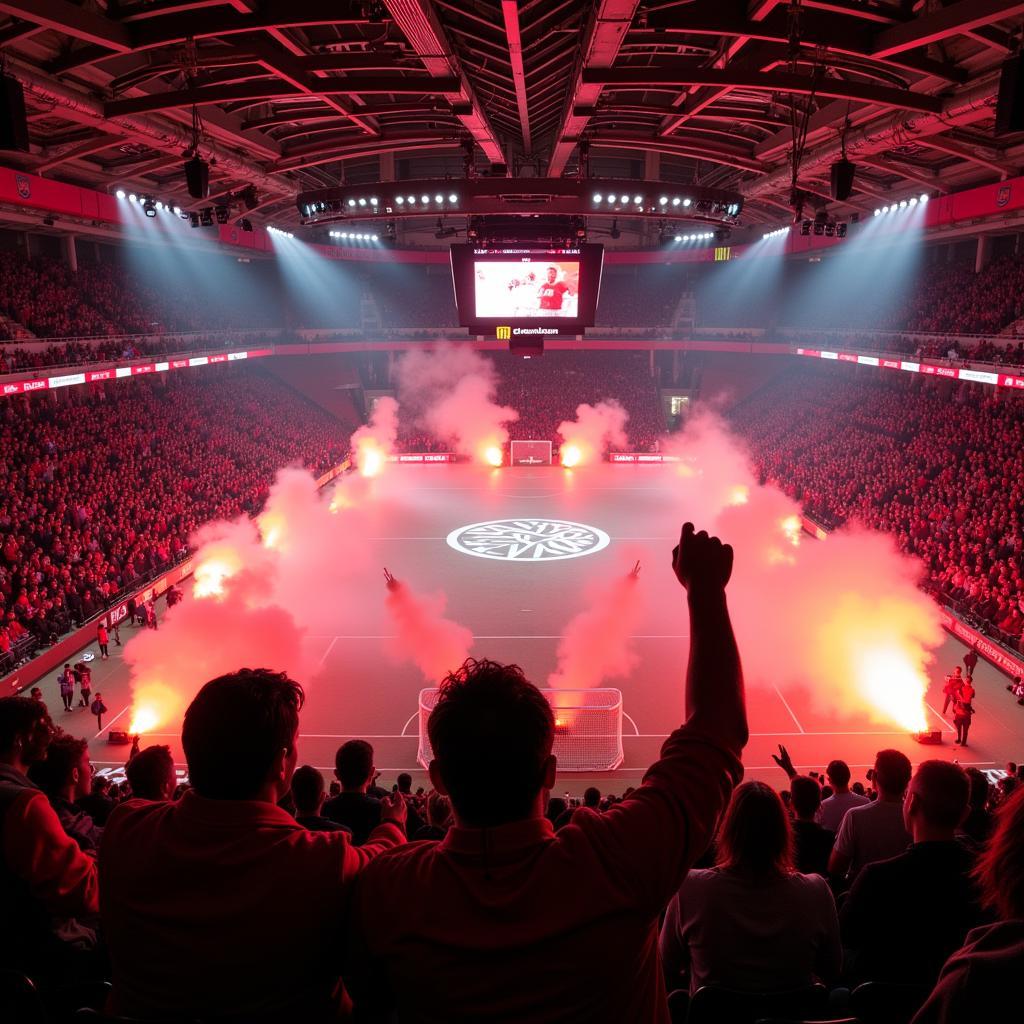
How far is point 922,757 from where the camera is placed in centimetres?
1409

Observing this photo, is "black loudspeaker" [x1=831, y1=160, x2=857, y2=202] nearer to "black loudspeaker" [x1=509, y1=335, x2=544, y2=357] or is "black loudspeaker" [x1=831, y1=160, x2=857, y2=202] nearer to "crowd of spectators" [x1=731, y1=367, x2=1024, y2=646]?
"black loudspeaker" [x1=509, y1=335, x2=544, y2=357]

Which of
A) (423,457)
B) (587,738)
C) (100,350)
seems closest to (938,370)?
(587,738)

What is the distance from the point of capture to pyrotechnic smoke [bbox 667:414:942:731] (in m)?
16.5

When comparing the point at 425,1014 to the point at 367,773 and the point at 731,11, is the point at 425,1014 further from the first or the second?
the point at 731,11

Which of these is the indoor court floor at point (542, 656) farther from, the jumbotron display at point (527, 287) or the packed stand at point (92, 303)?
the packed stand at point (92, 303)

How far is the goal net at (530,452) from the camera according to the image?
4575 cm

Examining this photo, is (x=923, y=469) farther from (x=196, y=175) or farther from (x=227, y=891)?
(x=227, y=891)

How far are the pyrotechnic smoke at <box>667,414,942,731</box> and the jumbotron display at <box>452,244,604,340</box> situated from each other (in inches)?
304

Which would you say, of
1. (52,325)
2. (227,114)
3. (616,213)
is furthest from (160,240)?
(616,213)

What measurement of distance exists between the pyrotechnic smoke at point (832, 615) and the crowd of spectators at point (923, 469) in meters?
0.99

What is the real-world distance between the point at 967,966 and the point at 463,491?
119ft

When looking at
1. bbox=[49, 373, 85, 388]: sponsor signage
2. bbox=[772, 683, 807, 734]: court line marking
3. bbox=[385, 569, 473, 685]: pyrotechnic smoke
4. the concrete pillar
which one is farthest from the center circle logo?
the concrete pillar

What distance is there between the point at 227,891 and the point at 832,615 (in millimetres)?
20500

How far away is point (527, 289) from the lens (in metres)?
21.0
